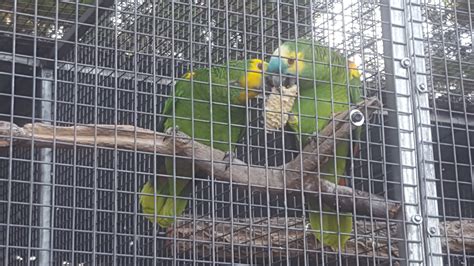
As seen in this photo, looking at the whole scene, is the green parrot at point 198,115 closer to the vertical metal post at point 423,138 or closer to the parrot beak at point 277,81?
the parrot beak at point 277,81

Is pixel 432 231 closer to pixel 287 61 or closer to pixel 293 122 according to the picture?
pixel 293 122

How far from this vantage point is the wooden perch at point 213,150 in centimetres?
181

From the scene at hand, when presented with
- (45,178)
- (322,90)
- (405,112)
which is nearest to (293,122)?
(322,90)

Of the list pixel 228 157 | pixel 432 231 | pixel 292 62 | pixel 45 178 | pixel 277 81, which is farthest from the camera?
pixel 45 178

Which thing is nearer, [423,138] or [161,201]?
[423,138]

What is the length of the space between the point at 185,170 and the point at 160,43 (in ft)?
1.40

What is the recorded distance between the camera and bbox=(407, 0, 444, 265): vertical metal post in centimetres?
192

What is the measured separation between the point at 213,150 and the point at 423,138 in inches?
23.0

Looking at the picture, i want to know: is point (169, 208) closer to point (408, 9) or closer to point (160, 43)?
point (160, 43)

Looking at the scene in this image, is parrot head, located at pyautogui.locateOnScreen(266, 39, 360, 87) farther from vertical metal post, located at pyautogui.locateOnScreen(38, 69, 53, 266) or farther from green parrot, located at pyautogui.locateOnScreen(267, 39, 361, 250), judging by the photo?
vertical metal post, located at pyautogui.locateOnScreen(38, 69, 53, 266)

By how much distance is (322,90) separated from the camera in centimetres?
261

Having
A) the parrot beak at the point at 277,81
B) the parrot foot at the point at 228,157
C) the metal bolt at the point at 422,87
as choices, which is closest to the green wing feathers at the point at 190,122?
the parrot beak at the point at 277,81

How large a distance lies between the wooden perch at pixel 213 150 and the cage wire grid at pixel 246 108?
0.11ft

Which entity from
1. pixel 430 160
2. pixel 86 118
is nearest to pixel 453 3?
pixel 430 160
